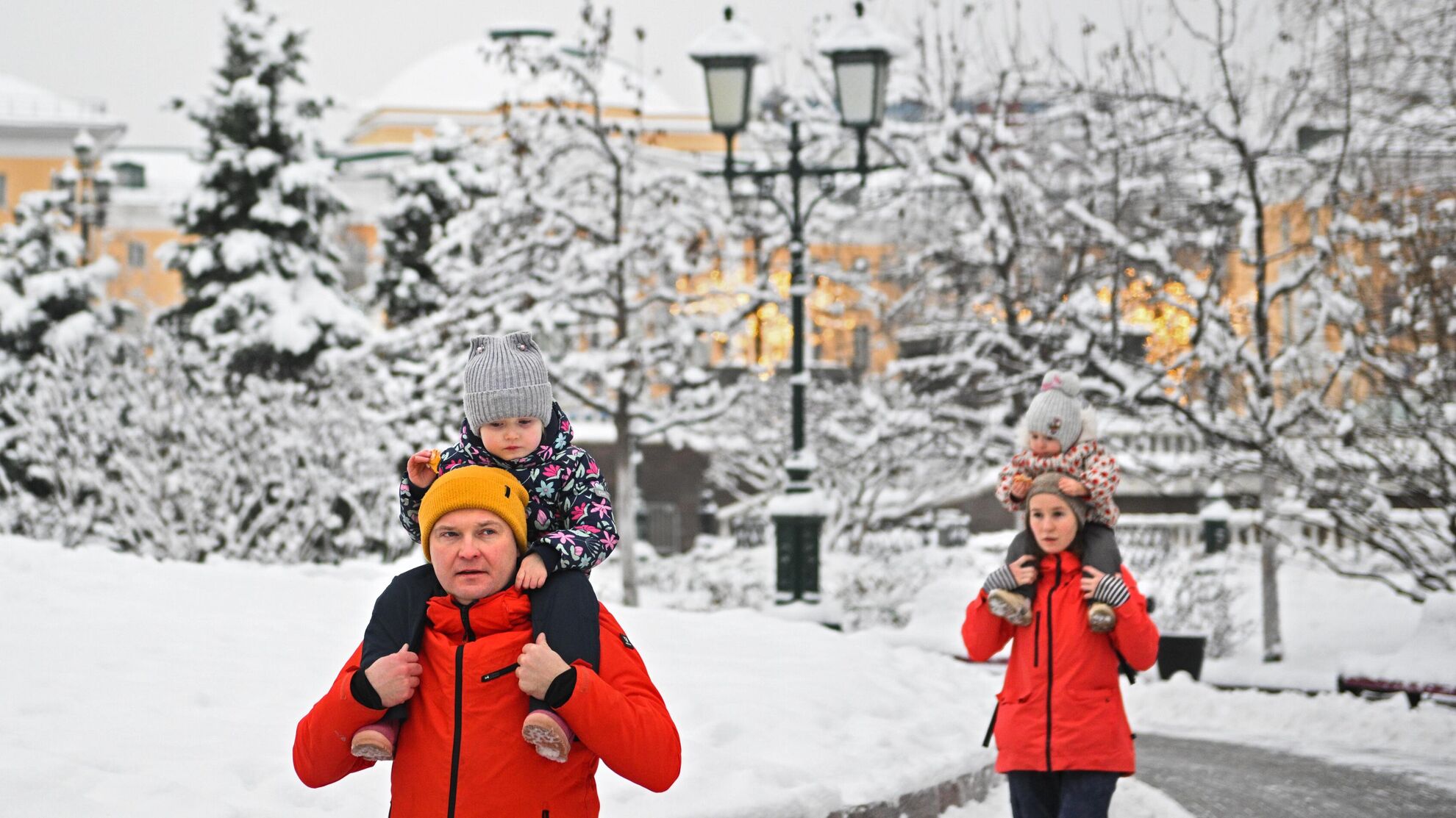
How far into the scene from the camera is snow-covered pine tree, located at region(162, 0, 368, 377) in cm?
2933

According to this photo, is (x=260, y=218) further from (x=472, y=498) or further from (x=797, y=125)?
(x=472, y=498)

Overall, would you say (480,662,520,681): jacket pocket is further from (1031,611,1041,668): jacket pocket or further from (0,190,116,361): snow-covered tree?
(0,190,116,361): snow-covered tree

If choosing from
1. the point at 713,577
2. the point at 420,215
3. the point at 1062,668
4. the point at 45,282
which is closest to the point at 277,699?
the point at 1062,668

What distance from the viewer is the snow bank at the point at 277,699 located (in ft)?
19.4

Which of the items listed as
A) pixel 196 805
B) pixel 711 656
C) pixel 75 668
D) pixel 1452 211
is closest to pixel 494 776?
pixel 196 805

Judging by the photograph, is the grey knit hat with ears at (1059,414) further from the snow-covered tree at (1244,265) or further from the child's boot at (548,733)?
the snow-covered tree at (1244,265)

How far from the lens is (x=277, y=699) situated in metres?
7.37

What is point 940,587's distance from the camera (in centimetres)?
1797

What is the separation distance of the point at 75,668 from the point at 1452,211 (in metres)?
11.2

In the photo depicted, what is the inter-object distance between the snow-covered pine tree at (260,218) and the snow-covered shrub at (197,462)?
6.57m

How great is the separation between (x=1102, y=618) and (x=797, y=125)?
857 cm

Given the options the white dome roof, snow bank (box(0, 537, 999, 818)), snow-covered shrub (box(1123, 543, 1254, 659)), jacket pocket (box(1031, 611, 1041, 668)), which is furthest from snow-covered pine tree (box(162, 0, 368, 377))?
the white dome roof

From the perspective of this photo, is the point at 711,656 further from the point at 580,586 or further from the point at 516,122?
the point at 516,122

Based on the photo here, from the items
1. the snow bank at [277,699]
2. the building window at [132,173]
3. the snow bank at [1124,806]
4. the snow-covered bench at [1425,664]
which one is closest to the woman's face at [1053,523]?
the snow bank at [277,699]
